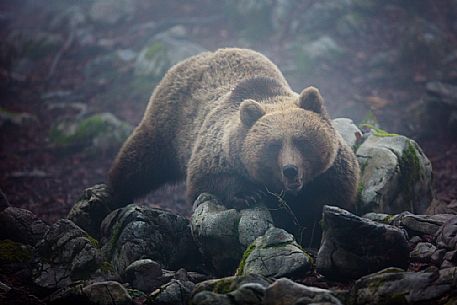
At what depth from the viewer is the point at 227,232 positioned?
695cm

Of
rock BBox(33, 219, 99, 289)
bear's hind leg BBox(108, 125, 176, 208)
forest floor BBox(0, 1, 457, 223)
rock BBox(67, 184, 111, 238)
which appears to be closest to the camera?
rock BBox(33, 219, 99, 289)

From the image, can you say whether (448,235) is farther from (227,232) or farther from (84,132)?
(84,132)

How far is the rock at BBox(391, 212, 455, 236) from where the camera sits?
6461mm

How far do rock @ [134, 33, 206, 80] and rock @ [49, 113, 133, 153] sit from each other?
111 inches

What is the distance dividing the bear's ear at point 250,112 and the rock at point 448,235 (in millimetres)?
2641

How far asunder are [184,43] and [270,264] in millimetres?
12919

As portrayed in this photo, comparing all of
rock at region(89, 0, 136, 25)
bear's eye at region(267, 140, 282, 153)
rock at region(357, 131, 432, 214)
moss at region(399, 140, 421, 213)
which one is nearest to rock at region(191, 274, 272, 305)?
bear's eye at region(267, 140, 282, 153)

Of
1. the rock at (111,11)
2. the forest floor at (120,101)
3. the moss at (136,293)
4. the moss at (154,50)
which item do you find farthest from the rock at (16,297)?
the rock at (111,11)

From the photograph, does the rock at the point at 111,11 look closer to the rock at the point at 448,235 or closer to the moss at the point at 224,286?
the rock at the point at 448,235

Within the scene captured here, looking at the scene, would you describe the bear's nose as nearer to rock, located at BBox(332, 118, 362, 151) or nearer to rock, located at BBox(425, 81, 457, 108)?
rock, located at BBox(332, 118, 362, 151)

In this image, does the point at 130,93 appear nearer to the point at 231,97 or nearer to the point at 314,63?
the point at 314,63

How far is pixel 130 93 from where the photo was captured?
1725cm

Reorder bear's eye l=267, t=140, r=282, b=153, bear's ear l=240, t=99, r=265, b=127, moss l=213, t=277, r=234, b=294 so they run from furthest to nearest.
A: bear's ear l=240, t=99, r=265, b=127, bear's eye l=267, t=140, r=282, b=153, moss l=213, t=277, r=234, b=294

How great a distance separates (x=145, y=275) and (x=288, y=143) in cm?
227
